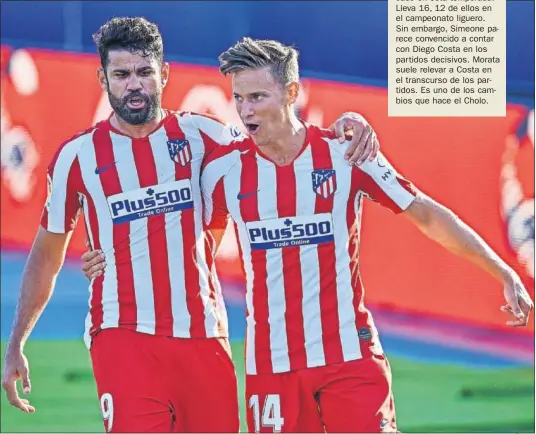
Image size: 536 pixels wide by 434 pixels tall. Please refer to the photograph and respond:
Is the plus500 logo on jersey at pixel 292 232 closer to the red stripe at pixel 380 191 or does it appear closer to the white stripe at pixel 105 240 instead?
the red stripe at pixel 380 191

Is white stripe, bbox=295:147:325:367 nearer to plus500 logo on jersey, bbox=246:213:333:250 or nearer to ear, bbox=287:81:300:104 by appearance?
plus500 logo on jersey, bbox=246:213:333:250

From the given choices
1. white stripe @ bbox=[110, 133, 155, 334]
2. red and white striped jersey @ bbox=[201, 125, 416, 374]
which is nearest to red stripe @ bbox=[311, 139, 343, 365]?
red and white striped jersey @ bbox=[201, 125, 416, 374]

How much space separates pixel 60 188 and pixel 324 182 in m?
0.89

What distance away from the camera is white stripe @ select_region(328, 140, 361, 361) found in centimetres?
391

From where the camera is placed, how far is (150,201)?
4.08m

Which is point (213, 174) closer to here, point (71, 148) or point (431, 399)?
point (71, 148)

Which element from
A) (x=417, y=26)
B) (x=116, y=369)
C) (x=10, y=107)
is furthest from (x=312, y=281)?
(x=10, y=107)

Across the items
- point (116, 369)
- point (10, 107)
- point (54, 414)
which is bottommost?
point (54, 414)

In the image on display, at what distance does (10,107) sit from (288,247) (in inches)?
94.2

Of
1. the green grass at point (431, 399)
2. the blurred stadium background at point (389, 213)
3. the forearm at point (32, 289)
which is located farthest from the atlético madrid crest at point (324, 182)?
the green grass at point (431, 399)

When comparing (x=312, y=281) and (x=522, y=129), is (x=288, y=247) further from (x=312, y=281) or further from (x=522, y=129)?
(x=522, y=129)

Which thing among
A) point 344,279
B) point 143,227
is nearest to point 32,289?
point 143,227

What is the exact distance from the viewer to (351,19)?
18.7 ft

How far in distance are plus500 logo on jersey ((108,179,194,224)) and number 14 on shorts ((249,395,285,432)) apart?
2.27 feet
